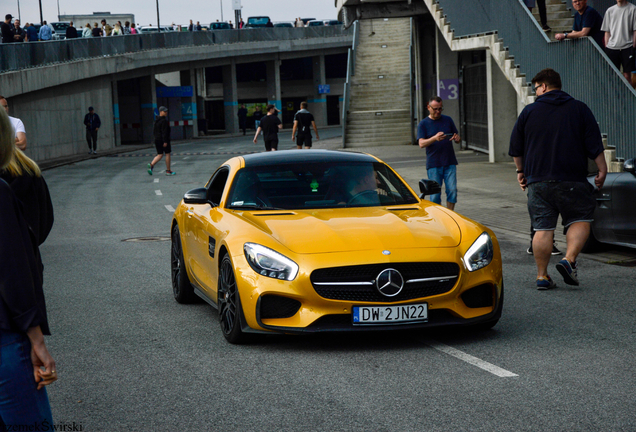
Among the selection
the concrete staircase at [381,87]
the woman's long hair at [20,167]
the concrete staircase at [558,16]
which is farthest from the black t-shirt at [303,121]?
the woman's long hair at [20,167]

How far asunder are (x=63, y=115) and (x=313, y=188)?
3608 centimetres

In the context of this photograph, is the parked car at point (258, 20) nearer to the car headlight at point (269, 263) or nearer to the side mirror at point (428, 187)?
the side mirror at point (428, 187)

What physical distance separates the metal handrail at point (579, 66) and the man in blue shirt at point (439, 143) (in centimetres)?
295

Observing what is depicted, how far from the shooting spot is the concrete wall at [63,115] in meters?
36.8

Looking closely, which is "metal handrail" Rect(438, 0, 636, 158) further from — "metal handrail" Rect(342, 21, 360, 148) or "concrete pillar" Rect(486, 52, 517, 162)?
"metal handrail" Rect(342, 21, 360, 148)

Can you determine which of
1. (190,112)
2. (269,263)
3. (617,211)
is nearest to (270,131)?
(617,211)

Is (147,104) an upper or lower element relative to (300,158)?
lower

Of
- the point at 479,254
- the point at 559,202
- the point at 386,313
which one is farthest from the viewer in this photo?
the point at 559,202

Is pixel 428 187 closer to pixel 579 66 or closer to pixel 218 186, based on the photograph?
pixel 218 186

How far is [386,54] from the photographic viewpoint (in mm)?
44906

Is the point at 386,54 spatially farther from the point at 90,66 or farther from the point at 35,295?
the point at 35,295

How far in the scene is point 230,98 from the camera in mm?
70875

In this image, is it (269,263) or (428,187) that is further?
(428,187)

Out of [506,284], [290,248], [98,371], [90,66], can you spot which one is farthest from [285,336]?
[90,66]
